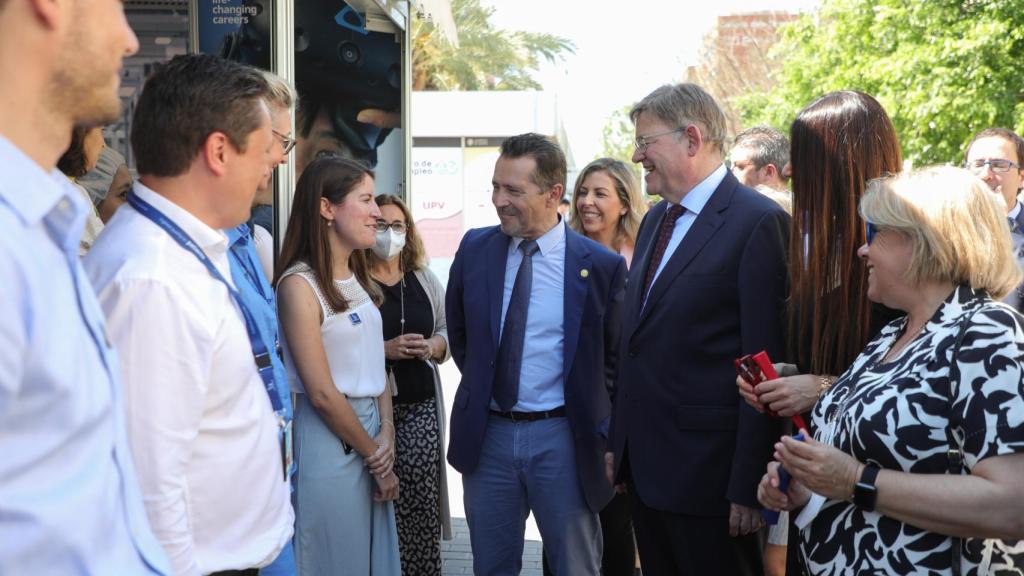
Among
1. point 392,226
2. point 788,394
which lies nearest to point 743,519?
point 788,394

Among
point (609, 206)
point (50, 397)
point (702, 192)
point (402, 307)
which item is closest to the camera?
point (50, 397)

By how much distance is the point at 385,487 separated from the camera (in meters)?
4.13

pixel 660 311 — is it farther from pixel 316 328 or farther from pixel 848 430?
pixel 316 328

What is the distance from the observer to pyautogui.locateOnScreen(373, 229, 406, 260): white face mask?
16.5ft

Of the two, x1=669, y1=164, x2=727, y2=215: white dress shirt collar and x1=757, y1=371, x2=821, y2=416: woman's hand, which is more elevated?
x1=669, y1=164, x2=727, y2=215: white dress shirt collar

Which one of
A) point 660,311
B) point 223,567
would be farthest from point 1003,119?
point 223,567

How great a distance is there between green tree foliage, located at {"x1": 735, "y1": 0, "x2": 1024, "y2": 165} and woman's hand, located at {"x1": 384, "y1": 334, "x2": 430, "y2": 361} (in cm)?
1233

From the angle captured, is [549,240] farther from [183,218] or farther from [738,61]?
[738,61]

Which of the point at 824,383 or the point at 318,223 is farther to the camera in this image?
the point at 318,223

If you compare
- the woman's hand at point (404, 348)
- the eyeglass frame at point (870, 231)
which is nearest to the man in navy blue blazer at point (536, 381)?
the woman's hand at point (404, 348)

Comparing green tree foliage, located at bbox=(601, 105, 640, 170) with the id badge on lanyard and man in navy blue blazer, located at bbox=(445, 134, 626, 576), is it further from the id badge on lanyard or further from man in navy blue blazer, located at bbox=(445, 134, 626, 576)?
the id badge on lanyard

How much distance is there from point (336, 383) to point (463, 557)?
8.84 ft

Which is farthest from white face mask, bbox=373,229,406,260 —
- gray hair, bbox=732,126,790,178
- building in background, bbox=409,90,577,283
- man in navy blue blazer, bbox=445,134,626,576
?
building in background, bbox=409,90,577,283

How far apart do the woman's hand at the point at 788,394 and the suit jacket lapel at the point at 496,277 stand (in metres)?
1.55
